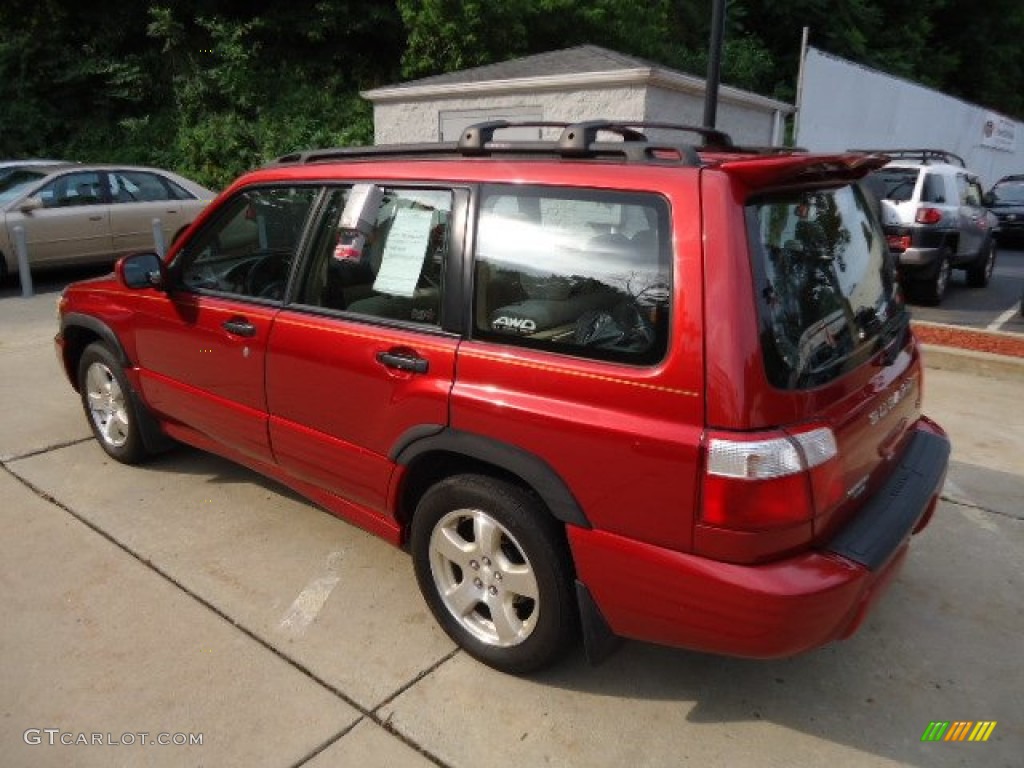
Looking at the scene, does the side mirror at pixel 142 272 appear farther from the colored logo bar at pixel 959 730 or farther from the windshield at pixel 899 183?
the windshield at pixel 899 183

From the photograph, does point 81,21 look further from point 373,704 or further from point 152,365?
point 373,704

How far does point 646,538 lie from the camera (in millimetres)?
2248

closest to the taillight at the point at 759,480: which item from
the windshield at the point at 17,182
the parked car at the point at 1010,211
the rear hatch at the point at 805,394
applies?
the rear hatch at the point at 805,394

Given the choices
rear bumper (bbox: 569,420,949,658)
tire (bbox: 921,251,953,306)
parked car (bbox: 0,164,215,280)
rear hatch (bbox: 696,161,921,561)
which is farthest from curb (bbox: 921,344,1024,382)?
parked car (bbox: 0,164,215,280)

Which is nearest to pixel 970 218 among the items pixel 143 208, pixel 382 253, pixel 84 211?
pixel 382 253

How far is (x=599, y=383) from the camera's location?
7.47ft

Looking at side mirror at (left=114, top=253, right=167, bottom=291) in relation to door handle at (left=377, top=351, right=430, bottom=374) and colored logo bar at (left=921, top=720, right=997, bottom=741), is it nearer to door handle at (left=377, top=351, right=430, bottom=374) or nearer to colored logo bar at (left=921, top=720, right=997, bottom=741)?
door handle at (left=377, top=351, right=430, bottom=374)

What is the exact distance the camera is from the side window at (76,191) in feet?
32.7

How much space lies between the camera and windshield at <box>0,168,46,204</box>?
32.2 feet

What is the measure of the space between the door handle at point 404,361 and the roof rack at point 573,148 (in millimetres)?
→ 745

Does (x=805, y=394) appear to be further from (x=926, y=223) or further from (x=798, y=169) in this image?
(x=926, y=223)

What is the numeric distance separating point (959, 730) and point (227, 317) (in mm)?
3106

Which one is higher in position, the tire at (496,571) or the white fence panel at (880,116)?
the white fence panel at (880,116)

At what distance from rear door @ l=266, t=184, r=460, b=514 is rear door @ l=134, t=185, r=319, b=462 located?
15 cm
